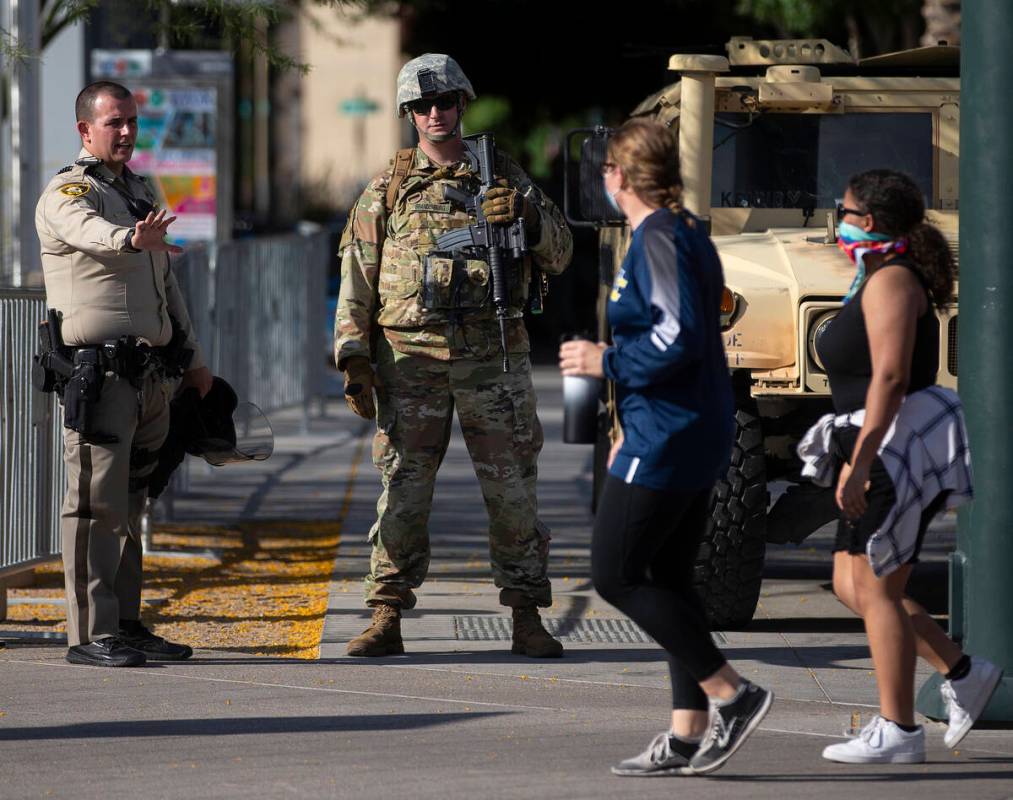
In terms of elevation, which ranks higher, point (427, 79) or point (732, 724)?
point (427, 79)

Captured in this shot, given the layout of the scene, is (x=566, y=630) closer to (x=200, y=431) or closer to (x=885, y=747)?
(x=200, y=431)

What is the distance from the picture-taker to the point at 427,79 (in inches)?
250

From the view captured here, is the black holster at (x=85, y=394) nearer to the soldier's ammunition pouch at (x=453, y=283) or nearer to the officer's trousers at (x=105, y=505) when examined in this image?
the officer's trousers at (x=105, y=505)

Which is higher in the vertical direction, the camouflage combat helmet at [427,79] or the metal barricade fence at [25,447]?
the camouflage combat helmet at [427,79]

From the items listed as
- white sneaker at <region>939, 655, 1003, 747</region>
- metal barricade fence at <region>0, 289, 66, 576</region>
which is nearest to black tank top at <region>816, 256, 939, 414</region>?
white sneaker at <region>939, 655, 1003, 747</region>

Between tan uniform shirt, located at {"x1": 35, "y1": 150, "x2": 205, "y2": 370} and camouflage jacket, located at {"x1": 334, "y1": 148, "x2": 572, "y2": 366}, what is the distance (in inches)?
27.0

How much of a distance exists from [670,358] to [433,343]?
1.86 m

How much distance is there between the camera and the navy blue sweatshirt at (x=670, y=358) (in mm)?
4812

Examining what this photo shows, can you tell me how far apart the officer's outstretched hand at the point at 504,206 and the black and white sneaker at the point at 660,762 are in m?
2.08

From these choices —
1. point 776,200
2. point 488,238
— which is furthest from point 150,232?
point 776,200

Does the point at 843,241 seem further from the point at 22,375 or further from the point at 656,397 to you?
the point at 22,375

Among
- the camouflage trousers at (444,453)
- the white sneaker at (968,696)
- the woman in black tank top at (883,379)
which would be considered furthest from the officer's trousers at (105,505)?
the white sneaker at (968,696)

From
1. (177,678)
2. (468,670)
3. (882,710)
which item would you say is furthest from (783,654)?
(177,678)

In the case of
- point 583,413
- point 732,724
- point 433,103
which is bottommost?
point 732,724
